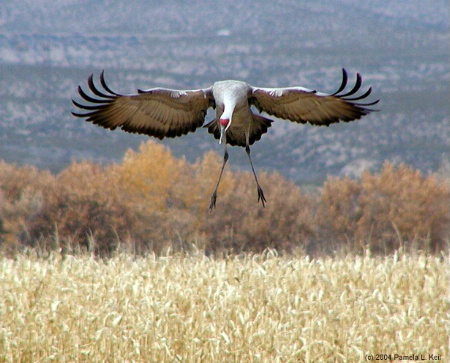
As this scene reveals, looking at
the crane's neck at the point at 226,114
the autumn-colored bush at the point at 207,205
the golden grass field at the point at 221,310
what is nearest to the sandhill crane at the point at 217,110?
the crane's neck at the point at 226,114

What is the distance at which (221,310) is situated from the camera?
846cm

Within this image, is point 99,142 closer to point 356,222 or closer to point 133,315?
point 356,222

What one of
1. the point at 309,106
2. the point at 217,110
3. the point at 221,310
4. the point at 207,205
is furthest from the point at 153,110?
the point at 207,205

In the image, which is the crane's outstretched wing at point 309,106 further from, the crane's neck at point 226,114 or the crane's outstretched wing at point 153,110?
the crane's neck at point 226,114

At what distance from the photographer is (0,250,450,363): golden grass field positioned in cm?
721

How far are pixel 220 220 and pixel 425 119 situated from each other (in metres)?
94.9

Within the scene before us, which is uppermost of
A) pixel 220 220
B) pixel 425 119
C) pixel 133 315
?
pixel 425 119

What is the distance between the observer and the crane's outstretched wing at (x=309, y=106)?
31.1 ft

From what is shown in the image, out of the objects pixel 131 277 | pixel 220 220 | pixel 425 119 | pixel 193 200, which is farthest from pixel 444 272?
pixel 425 119

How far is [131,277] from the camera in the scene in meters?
9.71

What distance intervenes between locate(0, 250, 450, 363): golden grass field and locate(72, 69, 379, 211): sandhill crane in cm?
117

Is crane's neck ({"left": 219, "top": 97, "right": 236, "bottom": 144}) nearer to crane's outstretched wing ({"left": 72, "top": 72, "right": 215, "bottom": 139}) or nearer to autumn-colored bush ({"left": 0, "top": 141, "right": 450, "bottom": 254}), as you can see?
crane's outstretched wing ({"left": 72, "top": 72, "right": 215, "bottom": 139})

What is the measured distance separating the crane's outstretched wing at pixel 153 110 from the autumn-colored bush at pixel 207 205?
31048 millimetres

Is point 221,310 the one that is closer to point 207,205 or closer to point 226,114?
point 226,114
